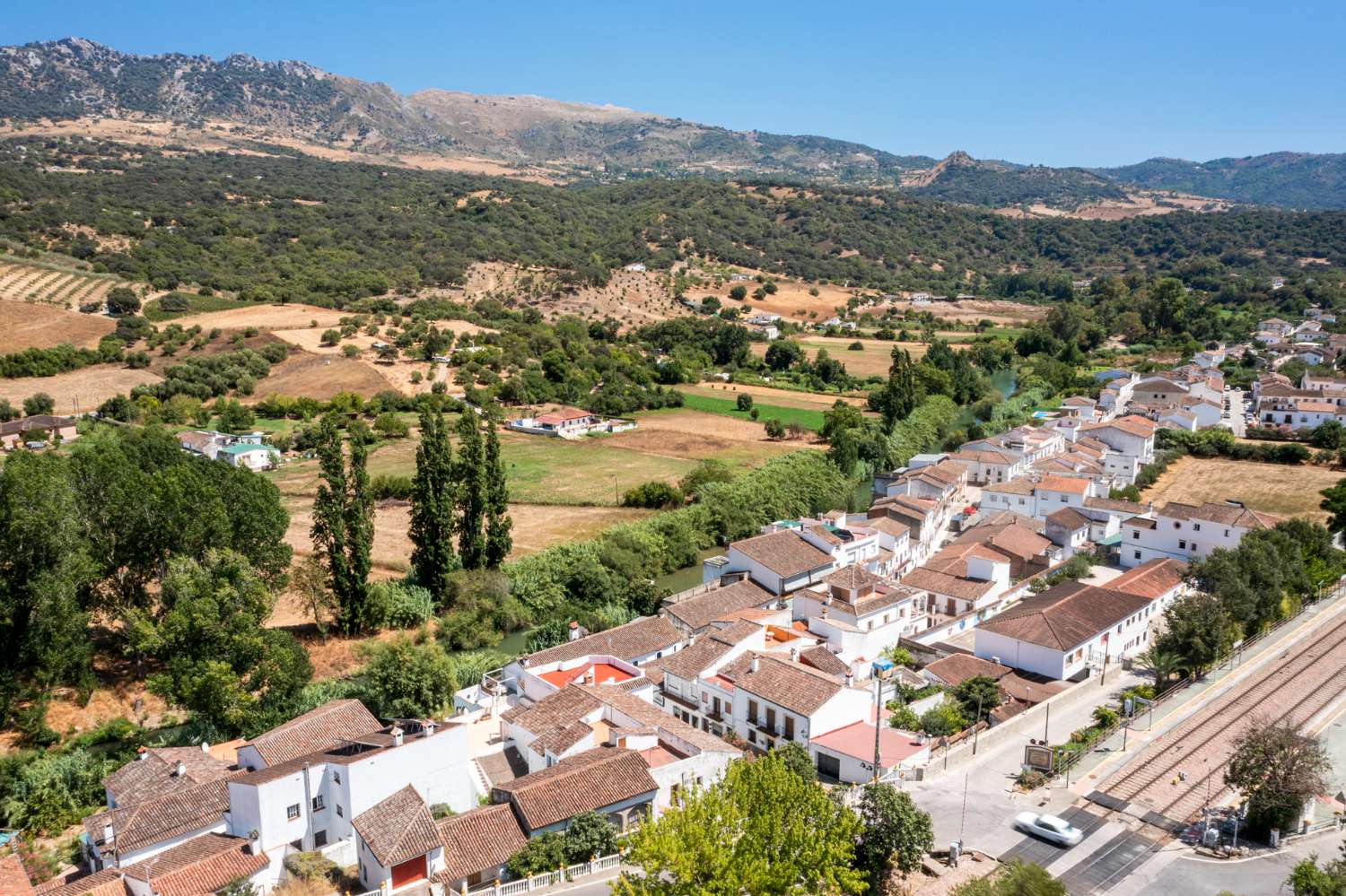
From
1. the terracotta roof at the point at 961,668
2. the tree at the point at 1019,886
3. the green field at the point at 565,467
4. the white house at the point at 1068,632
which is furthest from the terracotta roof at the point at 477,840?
the green field at the point at 565,467

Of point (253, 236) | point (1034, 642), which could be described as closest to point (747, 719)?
point (1034, 642)

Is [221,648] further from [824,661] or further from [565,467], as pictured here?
[565,467]

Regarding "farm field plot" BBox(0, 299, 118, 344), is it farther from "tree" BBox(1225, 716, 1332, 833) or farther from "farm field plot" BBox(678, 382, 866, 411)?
"tree" BBox(1225, 716, 1332, 833)

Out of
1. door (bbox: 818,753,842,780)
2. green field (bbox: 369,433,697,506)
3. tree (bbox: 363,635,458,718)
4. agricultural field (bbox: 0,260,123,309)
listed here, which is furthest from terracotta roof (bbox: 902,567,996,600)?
agricultural field (bbox: 0,260,123,309)

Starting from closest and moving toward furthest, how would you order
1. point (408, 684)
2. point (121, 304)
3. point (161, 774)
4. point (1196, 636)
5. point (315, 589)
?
point (161, 774) → point (408, 684) → point (1196, 636) → point (315, 589) → point (121, 304)

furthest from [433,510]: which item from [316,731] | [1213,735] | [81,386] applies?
[81,386]

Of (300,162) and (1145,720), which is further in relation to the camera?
(300,162)

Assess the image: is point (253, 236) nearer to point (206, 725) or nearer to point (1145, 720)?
point (206, 725)
